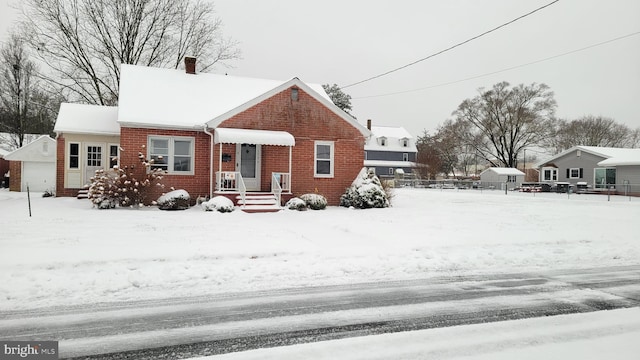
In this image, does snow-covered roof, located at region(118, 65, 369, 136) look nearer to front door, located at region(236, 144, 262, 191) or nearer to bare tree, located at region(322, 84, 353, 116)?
front door, located at region(236, 144, 262, 191)

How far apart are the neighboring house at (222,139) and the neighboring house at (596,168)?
3073 cm

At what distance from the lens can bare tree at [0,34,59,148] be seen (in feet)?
112

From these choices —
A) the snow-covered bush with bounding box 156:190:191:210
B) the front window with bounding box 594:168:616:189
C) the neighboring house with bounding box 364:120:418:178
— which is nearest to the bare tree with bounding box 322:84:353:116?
the neighboring house with bounding box 364:120:418:178

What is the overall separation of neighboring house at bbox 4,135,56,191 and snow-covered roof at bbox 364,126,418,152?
4666cm

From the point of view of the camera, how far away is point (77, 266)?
6.85 metres

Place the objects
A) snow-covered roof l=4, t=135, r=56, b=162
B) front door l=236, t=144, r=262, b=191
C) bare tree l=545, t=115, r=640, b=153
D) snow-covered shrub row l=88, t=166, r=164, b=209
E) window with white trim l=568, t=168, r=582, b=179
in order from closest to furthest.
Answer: snow-covered shrub row l=88, t=166, r=164, b=209 → front door l=236, t=144, r=262, b=191 → snow-covered roof l=4, t=135, r=56, b=162 → window with white trim l=568, t=168, r=582, b=179 → bare tree l=545, t=115, r=640, b=153

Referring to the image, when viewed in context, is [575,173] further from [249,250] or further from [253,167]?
[249,250]

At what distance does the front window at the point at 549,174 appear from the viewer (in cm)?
4636

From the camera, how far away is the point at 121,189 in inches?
589

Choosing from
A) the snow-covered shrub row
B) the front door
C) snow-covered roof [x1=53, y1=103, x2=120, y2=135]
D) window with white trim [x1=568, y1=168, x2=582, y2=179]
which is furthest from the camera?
window with white trim [x1=568, y1=168, x2=582, y2=179]

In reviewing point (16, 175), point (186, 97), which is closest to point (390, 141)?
point (16, 175)

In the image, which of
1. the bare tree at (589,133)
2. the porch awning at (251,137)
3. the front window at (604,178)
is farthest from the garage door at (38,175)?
the bare tree at (589,133)

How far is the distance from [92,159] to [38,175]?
1200 centimetres

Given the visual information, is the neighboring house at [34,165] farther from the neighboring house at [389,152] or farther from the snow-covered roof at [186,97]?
the neighboring house at [389,152]
